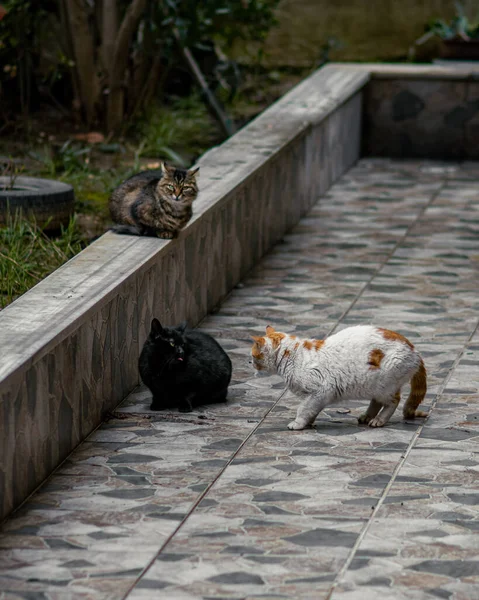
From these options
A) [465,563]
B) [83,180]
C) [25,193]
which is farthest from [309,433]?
[83,180]

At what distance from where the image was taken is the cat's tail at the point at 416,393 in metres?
7.04

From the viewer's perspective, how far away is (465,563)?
213 inches

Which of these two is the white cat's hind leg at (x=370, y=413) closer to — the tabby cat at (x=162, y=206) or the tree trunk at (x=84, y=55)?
the tabby cat at (x=162, y=206)

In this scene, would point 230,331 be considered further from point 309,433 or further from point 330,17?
point 330,17

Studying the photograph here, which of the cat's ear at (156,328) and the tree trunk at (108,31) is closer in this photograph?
the cat's ear at (156,328)

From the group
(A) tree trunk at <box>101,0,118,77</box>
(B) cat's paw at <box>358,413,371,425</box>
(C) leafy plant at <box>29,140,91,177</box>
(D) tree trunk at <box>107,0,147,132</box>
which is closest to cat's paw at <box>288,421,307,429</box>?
(B) cat's paw at <box>358,413,371,425</box>

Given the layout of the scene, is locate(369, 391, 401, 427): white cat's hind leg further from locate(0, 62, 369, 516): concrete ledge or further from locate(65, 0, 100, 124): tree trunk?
locate(65, 0, 100, 124): tree trunk

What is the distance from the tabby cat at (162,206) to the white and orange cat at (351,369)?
1543mm

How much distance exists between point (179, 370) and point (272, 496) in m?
1.39

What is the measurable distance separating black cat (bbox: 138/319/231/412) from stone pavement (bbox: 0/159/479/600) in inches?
5.3

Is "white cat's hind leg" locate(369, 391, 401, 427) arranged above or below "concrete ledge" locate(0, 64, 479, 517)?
below

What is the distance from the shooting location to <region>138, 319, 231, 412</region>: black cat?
7.31m

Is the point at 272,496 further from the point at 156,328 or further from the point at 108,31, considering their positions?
the point at 108,31

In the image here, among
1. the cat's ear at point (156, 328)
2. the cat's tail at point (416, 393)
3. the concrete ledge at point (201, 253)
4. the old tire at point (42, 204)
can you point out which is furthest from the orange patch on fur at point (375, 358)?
the old tire at point (42, 204)
